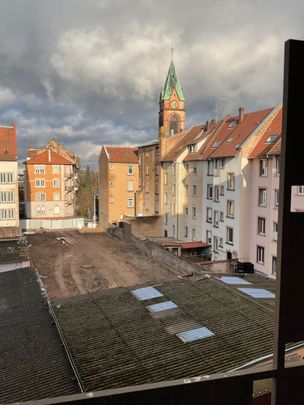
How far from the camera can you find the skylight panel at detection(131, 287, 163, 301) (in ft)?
42.8

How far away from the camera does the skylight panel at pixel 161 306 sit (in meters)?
11.8

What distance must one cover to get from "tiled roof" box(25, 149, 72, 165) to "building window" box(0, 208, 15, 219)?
1719 centimetres

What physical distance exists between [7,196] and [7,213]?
179 cm

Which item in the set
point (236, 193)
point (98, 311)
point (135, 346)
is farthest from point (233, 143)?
point (135, 346)

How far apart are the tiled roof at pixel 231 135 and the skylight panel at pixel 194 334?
17.1m

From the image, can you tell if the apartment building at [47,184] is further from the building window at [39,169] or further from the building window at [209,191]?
the building window at [209,191]

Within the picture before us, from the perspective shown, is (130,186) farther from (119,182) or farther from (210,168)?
(210,168)

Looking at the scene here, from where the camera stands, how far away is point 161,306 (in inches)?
474

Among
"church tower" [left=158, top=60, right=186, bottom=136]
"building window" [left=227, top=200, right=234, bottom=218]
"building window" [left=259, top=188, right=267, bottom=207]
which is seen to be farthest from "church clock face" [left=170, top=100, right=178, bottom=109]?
"building window" [left=259, top=188, right=267, bottom=207]

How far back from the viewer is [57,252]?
2980 cm

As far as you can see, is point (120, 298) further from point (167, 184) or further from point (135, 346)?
point (167, 184)

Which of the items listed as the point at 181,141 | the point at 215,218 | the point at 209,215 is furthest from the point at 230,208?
the point at 181,141

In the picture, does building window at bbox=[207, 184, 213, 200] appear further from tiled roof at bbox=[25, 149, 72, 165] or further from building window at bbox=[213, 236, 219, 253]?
tiled roof at bbox=[25, 149, 72, 165]

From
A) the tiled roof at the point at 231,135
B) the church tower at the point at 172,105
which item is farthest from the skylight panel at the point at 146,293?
the church tower at the point at 172,105
